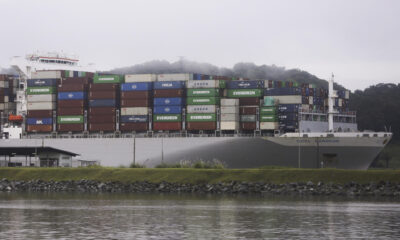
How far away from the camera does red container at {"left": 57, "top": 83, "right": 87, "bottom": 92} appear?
315 ft

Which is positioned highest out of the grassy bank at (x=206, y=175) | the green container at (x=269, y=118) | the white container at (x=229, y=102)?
the white container at (x=229, y=102)

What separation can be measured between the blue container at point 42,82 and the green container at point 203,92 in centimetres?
2000

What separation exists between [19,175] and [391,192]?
4099 cm

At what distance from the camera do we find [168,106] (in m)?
90.6

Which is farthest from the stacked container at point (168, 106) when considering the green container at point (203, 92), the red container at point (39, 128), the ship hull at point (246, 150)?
the red container at point (39, 128)

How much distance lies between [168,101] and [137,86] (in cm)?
501

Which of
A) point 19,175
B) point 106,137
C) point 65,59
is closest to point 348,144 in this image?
point 106,137

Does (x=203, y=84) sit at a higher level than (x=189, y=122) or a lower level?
higher

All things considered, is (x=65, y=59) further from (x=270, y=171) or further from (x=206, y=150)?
(x=270, y=171)

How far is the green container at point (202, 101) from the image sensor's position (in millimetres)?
88562

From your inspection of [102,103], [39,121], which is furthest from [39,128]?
[102,103]

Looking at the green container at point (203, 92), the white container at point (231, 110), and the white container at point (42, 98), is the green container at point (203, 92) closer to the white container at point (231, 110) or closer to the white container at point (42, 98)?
the white container at point (231, 110)

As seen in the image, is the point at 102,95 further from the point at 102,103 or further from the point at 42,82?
the point at 42,82

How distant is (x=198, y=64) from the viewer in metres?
198
